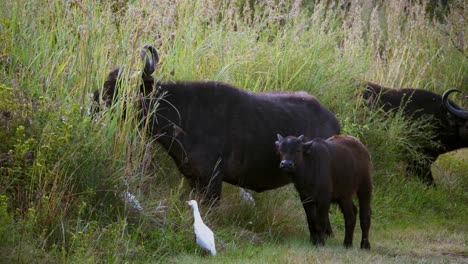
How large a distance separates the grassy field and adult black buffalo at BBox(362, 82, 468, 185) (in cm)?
29

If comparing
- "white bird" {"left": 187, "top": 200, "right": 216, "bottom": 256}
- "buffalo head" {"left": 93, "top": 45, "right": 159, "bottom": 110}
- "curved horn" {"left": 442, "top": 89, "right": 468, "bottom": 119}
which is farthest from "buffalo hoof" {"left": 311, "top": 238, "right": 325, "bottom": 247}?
"curved horn" {"left": 442, "top": 89, "right": 468, "bottom": 119}

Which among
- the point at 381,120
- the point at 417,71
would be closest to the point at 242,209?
the point at 381,120

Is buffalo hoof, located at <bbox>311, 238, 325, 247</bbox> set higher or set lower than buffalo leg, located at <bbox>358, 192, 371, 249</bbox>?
lower

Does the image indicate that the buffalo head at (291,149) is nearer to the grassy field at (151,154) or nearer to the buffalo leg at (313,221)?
the buffalo leg at (313,221)

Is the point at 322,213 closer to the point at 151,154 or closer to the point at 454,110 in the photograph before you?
the point at 151,154

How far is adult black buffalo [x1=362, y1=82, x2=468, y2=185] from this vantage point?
14.1m

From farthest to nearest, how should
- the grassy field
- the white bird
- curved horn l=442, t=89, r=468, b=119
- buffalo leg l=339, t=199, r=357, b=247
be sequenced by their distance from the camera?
curved horn l=442, t=89, r=468, b=119
buffalo leg l=339, t=199, r=357, b=247
the white bird
the grassy field

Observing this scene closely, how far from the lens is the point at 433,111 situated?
47.7 ft

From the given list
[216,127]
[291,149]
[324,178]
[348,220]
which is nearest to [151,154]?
[216,127]

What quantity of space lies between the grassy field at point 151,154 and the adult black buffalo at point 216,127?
0.26m

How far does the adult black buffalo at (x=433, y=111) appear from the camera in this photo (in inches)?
555

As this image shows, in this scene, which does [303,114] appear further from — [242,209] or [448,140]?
[448,140]

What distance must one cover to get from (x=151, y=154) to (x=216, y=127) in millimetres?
764

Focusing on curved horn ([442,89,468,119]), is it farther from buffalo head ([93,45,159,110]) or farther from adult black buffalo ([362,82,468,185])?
buffalo head ([93,45,159,110])
